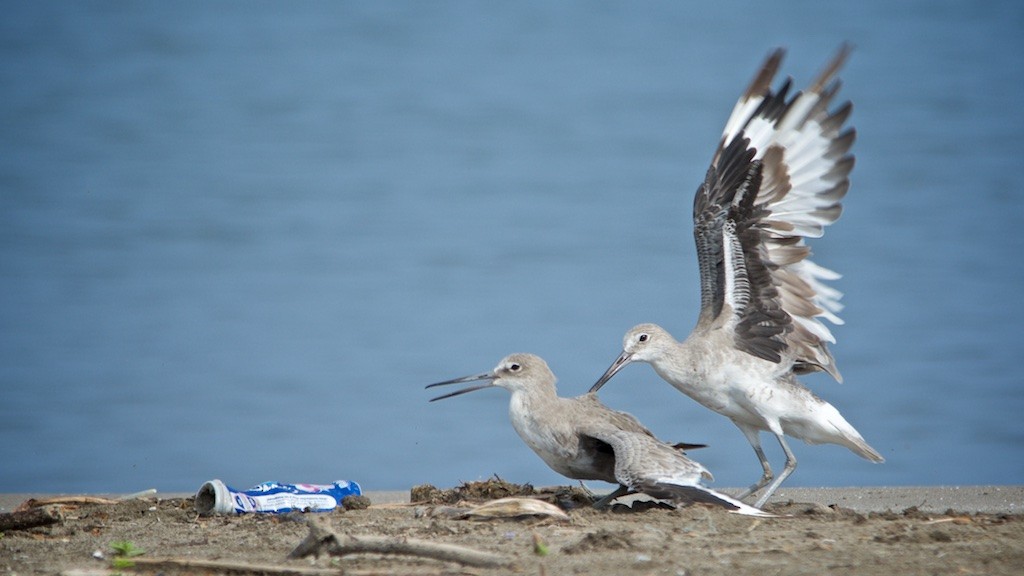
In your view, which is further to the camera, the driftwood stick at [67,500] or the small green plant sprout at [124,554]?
the driftwood stick at [67,500]

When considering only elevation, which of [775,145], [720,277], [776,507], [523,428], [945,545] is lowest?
[945,545]

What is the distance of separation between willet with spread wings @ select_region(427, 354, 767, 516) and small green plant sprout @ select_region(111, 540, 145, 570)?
205 centimetres

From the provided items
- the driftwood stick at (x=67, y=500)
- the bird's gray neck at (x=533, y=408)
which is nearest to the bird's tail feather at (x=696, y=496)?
the bird's gray neck at (x=533, y=408)

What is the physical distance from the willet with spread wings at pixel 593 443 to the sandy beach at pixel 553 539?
0.12 meters

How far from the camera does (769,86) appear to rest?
6711mm

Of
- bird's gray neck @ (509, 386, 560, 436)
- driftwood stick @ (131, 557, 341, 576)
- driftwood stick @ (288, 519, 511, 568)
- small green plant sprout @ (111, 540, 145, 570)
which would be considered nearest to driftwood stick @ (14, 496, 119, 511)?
small green plant sprout @ (111, 540, 145, 570)

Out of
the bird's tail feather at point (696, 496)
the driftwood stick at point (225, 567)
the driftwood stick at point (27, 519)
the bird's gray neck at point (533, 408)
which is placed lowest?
the driftwood stick at point (225, 567)

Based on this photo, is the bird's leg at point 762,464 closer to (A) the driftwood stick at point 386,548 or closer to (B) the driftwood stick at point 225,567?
A: (A) the driftwood stick at point 386,548

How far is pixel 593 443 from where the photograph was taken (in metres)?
5.78

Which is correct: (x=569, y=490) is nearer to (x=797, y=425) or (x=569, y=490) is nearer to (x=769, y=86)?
(x=797, y=425)

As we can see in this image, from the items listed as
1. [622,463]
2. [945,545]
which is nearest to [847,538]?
[945,545]

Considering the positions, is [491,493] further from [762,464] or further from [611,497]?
[762,464]

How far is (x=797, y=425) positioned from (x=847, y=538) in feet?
6.34

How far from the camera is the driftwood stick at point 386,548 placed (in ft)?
12.9
